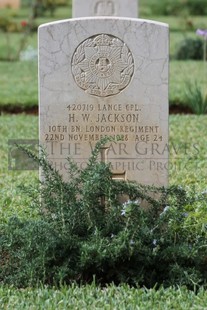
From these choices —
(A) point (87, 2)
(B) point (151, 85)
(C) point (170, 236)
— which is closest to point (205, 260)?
(C) point (170, 236)

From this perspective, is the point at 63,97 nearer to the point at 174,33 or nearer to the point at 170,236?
the point at 170,236

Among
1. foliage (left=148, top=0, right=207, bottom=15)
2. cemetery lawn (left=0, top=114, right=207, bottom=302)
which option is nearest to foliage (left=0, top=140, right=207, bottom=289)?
cemetery lawn (left=0, top=114, right=207, bottom=302)

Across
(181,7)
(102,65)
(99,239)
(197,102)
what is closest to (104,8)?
(197,102)

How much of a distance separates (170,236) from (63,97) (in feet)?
3.60

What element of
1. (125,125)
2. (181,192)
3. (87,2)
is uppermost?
(87,2)

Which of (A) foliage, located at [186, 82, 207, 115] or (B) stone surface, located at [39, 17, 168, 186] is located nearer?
(B) stone surface, located at [39, 17, 168, 186]

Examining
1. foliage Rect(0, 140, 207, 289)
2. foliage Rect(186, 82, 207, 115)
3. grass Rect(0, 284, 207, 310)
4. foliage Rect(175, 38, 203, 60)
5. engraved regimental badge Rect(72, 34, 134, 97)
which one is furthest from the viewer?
foliage Rect(175, 38, 203, 60)

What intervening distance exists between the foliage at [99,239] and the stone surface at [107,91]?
0.25 meters

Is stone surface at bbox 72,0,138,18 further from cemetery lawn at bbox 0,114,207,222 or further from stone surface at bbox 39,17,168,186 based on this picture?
stone surface at bbox 39,17,168,186

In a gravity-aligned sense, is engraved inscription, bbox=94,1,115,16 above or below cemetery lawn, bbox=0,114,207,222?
above

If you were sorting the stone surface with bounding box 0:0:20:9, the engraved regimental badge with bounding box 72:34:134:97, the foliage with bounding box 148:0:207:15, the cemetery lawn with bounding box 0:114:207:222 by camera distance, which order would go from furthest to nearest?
the stone surface with bounding box 0:0:20:9
the foliage with bounding box 148:0:207:15
the cemetery lawn with bounding box 0:114:207:222
the engraved regimental badge with bounding box 72:34:134:97

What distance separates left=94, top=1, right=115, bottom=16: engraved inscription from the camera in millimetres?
12914

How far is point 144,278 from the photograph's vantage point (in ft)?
17.6

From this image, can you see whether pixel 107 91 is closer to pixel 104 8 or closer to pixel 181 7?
pixel 104 8
